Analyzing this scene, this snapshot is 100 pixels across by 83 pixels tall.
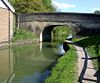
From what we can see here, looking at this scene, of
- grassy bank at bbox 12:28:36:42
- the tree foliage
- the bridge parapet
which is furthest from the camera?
the tree foliage

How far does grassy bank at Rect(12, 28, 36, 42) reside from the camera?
3547 cm

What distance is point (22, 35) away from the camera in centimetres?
3647

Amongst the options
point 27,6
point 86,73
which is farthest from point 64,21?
point 86,73

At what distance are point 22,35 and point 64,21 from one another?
6.16m

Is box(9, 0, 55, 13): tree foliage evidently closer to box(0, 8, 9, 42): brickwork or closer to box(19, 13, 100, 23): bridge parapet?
box(19, 13, 100, 23): bridge parapet

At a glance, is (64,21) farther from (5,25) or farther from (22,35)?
(5,25)

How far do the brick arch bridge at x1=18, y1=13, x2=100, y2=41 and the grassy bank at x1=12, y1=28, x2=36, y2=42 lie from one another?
4.59 feet

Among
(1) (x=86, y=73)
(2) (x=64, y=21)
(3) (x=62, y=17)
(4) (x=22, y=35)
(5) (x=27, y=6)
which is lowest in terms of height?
(1) (x=86, y=73)

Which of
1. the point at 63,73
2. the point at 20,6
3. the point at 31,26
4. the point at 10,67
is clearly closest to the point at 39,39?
the point at 31,26

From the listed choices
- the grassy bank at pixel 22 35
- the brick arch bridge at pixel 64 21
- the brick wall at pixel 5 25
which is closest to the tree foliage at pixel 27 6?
the brick arch bridge at pixel 64 21

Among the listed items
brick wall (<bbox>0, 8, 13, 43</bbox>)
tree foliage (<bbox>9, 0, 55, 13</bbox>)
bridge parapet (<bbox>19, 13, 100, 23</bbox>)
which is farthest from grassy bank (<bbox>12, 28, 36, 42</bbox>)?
tree foliage (<bbox>9, 0, 55, 13</bbox>)

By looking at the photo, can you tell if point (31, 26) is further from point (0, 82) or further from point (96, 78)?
point (96, 78)

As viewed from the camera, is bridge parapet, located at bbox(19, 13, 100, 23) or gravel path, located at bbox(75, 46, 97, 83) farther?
bridge parapet, located at bbox(19, 13, 100, 23)

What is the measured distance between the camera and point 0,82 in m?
14.4
